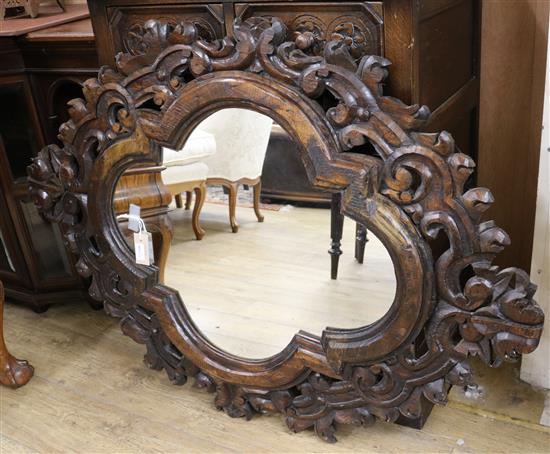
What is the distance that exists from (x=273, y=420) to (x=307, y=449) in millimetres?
122

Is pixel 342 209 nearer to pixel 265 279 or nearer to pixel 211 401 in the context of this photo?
pixel 265 279

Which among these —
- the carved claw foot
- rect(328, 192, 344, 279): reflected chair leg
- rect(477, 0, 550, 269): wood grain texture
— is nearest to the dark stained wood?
the carved claw foot

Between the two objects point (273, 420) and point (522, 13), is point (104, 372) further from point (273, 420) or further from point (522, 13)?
point (522, 13)

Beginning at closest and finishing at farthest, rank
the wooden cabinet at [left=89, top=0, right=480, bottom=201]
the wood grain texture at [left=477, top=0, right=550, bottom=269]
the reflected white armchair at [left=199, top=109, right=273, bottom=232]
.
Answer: the wooden cabinet at [left=89, top=0, right=480, bottom=201] → the reflected white armchair at [left=199, top=109, right=273, bottom=232] → the wood grain texture at [left=477, top=0, right=550, bottom=269]

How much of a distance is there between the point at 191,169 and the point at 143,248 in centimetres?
21

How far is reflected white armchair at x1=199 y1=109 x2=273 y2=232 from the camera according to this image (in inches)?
53.8

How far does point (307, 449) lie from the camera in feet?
4.60

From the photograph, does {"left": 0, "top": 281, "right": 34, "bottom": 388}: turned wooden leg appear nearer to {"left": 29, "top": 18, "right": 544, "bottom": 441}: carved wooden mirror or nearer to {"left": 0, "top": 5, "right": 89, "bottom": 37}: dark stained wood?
{"left": 29, "top": 18, "right": 544, "bottom": 441}: carved wooden mirror

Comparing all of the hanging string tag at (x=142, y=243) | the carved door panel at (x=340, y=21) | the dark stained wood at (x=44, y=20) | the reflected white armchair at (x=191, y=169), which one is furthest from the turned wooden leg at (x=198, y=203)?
the dark stained wood at (x=44, y=20)

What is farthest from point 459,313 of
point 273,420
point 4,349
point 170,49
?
point 4,349

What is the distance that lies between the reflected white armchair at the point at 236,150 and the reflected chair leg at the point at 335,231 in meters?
0.20

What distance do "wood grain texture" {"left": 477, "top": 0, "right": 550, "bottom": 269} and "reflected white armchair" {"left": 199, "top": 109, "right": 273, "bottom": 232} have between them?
562 mm

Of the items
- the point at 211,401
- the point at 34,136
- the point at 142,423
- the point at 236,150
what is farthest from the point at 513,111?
the point at 34,136

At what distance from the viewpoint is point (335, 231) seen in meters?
1.37
